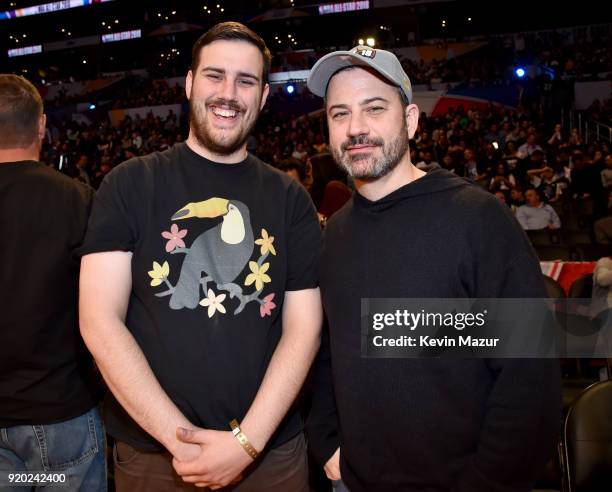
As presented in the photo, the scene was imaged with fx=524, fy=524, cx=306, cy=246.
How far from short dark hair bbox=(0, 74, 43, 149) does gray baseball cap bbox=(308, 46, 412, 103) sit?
1.02m

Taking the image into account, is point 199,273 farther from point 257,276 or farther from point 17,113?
point 17,113

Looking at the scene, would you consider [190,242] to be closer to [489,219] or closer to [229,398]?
[229,398]

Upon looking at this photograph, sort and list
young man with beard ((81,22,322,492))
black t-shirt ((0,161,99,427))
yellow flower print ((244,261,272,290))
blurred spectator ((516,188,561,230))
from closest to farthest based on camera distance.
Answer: young man with beard ((81,22,322,492))
yellow flower print ((244,261,272,290))
black t-shirt ((0,161,99,427))
blurred spectator ((516,188,561,230))

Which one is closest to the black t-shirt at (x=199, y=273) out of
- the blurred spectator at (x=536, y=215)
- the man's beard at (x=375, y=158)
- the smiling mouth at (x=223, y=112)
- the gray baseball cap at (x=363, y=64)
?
the smiling mouth at (x=223, y=112)

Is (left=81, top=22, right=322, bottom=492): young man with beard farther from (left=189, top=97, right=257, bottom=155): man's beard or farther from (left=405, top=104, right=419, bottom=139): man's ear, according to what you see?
(left=405, top=104, right=419, bottom=139): man's ear

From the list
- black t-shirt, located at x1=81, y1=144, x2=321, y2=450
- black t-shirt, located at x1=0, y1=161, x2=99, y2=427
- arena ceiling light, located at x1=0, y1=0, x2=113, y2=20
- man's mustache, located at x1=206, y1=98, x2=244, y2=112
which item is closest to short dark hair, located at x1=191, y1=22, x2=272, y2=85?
man's mustache, located at x1=206, y1=98, x2=244, y2=112

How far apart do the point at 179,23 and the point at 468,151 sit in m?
24.9

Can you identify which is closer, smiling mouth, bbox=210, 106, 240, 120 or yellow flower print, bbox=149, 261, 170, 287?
yellow flower print, bbox=149, 261, 170, 287

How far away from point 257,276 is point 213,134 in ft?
1.61

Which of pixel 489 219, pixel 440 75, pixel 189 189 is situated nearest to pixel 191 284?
pixel 189 189

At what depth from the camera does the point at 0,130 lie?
6.10 feet

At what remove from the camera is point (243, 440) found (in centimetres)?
158

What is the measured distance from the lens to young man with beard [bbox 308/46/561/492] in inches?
55.1

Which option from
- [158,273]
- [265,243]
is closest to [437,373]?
[265,243]
